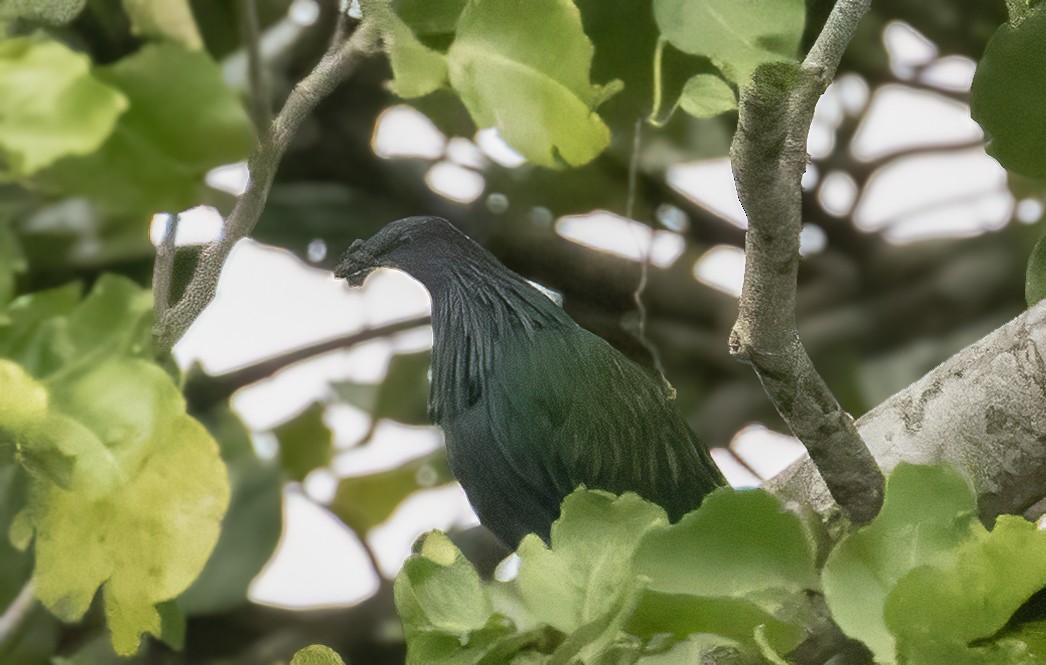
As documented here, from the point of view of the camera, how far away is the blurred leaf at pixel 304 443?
0.48m

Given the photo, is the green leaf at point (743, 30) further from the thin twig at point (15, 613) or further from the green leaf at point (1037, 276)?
the thin twig at point (15, 613)

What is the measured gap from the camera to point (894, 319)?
674mm

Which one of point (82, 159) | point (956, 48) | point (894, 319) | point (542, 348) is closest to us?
point (82, 159)

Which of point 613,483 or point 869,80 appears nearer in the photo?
point 613,483

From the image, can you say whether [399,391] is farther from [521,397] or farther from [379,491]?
[521,397]

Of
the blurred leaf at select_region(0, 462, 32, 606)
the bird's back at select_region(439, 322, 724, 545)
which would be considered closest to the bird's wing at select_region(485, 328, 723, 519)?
the bird's back at select_region(439, 322, 724, 545)

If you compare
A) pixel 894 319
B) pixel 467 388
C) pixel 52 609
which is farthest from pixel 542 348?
pixel 894 319

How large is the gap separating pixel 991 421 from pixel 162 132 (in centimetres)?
18

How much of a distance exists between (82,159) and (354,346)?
0.73ft

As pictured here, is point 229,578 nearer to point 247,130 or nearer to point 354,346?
point 354,346

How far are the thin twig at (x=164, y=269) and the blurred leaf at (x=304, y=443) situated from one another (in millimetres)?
250

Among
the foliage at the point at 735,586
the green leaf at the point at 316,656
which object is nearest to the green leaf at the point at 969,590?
the foliage at the point at 735,586

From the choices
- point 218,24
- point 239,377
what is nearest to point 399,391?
point 239,377

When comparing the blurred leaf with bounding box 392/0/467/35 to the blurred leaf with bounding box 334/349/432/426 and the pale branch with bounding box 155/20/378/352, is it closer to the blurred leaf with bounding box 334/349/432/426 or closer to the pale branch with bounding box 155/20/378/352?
the pale branch with bounding box 155/20/378/352
